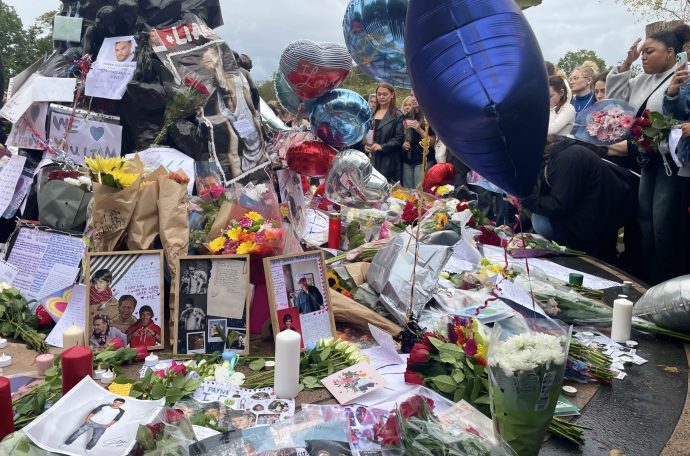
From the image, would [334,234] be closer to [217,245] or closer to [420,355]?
[217,245]

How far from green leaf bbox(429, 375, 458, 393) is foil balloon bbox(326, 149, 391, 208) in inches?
67.3

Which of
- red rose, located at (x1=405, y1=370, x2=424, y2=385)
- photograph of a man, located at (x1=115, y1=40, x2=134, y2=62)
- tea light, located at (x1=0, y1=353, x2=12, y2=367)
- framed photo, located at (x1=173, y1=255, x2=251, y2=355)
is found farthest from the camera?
photograph of a man, located at (x1=115, y1=40, x2=134, y2=62)

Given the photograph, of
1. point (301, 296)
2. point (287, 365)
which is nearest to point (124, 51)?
point (301, 296)

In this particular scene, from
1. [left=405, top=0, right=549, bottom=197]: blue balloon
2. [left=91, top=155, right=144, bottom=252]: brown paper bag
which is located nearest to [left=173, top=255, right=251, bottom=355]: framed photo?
[left=91, top=155, right=144, bottom=252]: brown paper bag

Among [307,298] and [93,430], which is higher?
[307,298]

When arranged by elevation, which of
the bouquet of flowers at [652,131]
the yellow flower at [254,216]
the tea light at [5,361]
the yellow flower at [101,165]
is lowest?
the tea light at [5,361]

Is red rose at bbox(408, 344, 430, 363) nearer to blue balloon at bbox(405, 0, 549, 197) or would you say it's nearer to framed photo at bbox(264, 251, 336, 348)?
framed photo at bbox(264, 251, 336, 348)

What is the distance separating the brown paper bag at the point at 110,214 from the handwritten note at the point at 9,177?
5.58 ft

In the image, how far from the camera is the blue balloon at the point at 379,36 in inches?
105

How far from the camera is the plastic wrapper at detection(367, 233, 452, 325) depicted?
8.97ft

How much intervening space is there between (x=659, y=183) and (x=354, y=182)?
2.23 meters

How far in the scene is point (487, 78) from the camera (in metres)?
1.77

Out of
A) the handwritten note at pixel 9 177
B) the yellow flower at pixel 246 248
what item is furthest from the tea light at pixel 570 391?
the handwritten note at pixel 9 177

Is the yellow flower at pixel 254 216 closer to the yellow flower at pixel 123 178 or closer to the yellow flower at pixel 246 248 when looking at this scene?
the yellow flower at pixel 246 248
